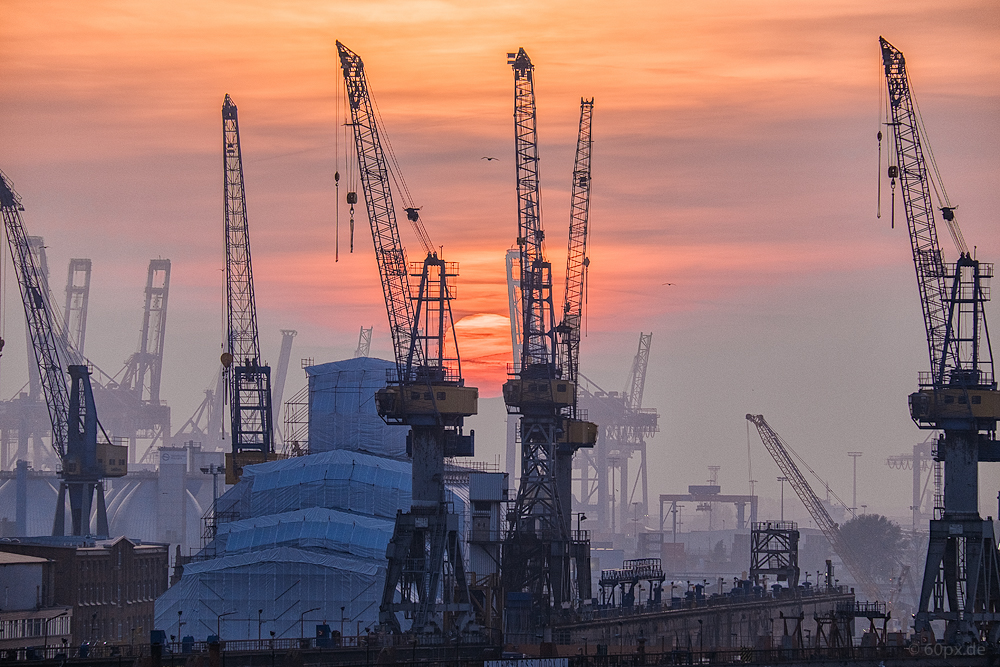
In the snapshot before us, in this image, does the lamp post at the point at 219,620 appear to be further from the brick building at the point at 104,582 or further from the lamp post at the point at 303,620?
the brick building at the point at 104,582

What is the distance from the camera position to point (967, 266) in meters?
136

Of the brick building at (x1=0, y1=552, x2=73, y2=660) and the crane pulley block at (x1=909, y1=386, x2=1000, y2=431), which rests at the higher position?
the crane pulley block at (x1=909, y1=386, x2=1000, y2=431)

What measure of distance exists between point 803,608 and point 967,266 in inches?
2640

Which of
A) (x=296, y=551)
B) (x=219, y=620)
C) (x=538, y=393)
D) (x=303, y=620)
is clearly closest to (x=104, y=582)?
(x=219, y=620)

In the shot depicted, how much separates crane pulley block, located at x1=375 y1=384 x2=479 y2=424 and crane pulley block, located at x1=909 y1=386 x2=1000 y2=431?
118 ft

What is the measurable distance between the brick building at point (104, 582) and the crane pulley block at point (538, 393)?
133ft

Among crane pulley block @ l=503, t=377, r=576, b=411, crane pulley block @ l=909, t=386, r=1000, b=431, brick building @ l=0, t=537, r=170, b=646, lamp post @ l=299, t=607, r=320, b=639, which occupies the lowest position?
lamp post @ l=299, t=607, r=320, b=639

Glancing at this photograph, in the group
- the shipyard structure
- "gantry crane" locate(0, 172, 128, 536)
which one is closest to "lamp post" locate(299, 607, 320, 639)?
the shipyard structure

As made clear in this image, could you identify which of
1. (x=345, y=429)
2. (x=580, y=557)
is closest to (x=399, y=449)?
(x=345, y=429)

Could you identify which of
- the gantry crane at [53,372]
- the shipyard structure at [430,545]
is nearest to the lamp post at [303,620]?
the shipyard structure at [430,545]

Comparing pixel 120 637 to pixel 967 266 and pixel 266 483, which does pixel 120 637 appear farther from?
pixel 967 266

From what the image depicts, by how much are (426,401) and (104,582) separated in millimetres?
55079

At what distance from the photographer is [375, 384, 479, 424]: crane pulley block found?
415ft

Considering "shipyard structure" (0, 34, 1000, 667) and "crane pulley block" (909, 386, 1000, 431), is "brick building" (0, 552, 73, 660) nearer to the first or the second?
"shipyard structure" (0, 34, 1000, 667)
